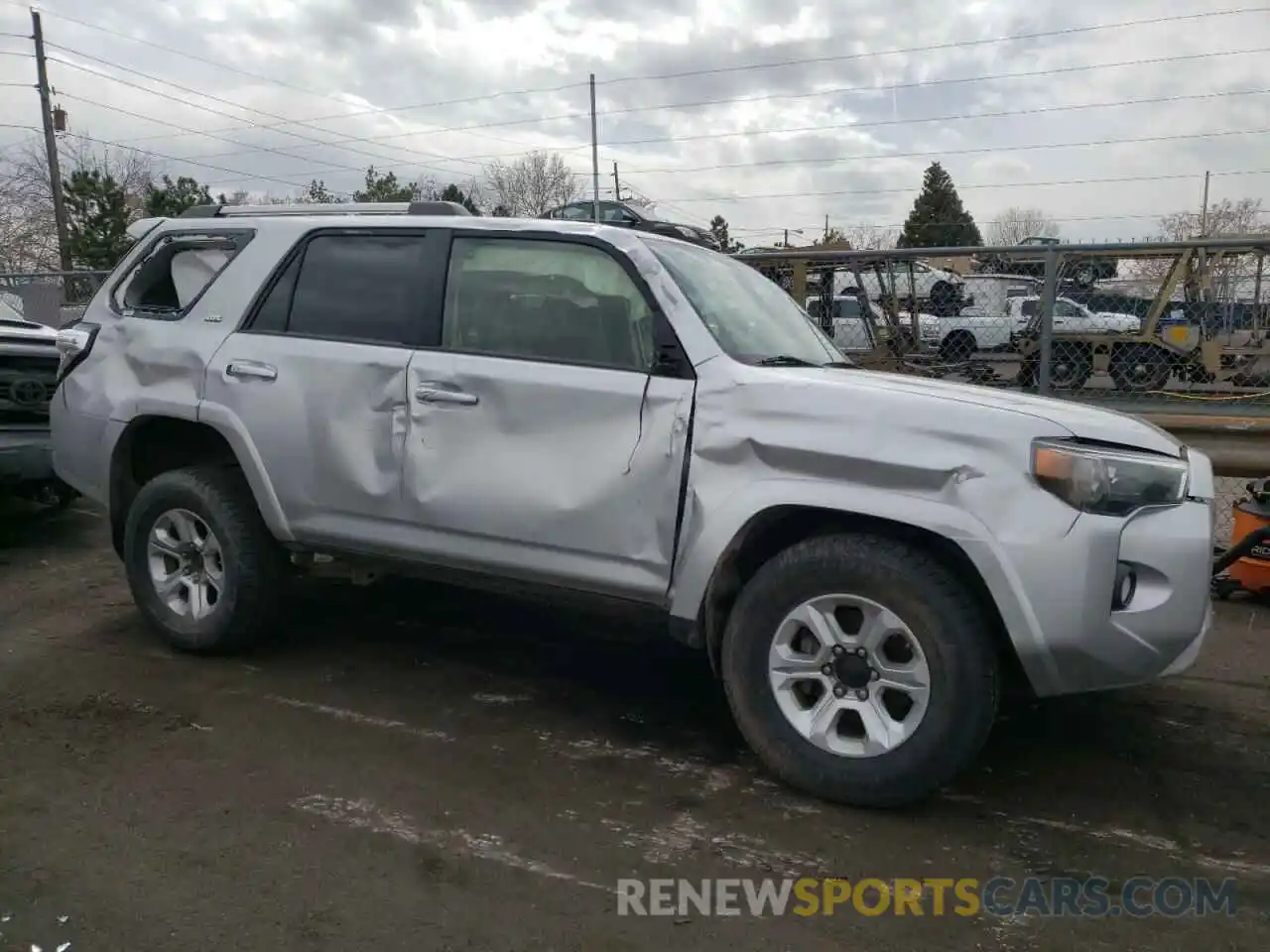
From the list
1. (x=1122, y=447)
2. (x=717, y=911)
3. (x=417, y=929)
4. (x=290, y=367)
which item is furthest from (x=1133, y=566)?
(x=290, y=367)

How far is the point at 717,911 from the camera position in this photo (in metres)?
2.72

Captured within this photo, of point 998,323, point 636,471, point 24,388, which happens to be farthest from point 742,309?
point 24,388

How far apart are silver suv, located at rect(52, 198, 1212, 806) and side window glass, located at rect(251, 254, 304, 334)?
Result: 0.6 inches

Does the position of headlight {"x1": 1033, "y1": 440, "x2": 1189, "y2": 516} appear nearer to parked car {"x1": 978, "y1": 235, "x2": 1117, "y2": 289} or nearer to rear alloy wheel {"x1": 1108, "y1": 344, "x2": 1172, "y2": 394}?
parked car {"x1": 978, "y1": 235, "x2": 1117, "y2": 289}

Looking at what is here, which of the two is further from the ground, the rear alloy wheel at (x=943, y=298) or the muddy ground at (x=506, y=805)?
the rear alloy wheel at (x=943, y=298)

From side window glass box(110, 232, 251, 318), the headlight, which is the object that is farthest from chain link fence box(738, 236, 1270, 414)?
side window glass box(110, 232, 251, 318)

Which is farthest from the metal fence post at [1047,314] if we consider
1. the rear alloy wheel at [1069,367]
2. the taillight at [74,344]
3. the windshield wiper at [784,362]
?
the taillight at [74,344]

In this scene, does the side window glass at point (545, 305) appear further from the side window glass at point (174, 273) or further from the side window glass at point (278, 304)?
the side window glass at point (174, 273)

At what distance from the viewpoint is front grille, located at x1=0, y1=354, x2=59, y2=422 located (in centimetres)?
621

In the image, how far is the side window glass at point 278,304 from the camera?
4355 millimetres

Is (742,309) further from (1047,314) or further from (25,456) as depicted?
(25,456)

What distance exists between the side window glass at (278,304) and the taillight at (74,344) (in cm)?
99

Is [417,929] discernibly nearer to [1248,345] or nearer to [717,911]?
[717,911]

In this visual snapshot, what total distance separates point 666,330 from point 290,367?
1.68 metres
